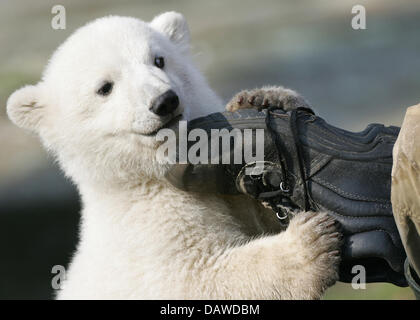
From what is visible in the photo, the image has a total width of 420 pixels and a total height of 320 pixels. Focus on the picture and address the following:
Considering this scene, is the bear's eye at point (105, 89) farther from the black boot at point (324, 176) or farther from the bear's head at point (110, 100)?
the black boot at point (324, 176)

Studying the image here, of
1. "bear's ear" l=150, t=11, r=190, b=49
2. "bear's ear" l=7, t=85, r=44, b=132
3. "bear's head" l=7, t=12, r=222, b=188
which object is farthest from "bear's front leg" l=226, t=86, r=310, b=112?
"bear's ear" l=7, t=85, r=44, b=132

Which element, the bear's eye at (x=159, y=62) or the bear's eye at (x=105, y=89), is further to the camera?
the bear's eye at (x=159, y=62)

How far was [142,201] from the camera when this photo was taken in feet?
9.35

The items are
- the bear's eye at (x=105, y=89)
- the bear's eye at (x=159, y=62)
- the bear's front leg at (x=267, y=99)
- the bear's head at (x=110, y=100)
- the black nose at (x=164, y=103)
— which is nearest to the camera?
the black nose at (x=164, y=103)

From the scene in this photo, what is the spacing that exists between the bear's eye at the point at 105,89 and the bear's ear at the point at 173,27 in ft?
2.13

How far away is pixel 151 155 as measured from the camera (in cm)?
274

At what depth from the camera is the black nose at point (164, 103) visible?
2516 millimetres

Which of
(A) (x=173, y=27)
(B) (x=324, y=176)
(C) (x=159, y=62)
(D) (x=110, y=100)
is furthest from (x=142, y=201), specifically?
(A) (x=173, y=27)

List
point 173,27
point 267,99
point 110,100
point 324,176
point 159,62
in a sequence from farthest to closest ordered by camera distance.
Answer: point 173,27 < point 267,99 < point 159,62 < point 110,100 < point 324,176

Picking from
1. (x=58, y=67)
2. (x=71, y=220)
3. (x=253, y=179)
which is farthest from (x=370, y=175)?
(x=71, y=220)

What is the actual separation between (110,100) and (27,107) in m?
0.58

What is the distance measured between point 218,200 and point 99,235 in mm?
600

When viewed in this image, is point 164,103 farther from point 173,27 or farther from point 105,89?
point 173,27

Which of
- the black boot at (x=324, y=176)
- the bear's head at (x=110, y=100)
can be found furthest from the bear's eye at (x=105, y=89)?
the black boot at (x=324, y=176)
